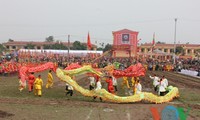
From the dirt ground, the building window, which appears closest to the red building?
the building window

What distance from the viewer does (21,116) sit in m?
13.0

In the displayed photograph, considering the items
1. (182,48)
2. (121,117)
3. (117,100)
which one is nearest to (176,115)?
(121,117)

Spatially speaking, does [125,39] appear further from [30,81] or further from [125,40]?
[30,81]

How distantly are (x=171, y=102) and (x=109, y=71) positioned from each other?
17.1ft

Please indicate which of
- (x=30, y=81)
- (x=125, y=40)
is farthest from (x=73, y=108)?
(x=125, y=40)

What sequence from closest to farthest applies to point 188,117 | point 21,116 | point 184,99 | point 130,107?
point 21,116 → point 188,117 → point 130,107 → point 184,99

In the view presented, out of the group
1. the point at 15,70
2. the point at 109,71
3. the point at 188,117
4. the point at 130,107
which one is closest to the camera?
the point at 188,117

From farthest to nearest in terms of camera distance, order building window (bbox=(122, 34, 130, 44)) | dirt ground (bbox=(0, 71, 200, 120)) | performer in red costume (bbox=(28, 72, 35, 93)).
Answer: building window (bbox=(122, 34, 130, 44)), performer in red costume (bbox=(28, 72, 35, 93)), dirt ground (bbox=(0, 71, 200, 120))

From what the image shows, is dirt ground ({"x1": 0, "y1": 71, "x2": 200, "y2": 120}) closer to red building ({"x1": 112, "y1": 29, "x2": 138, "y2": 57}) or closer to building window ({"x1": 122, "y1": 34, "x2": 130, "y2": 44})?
red building ({"x1": 112, "y1": 29, "x2": 138, "y2": 57})

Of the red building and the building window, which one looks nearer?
the red building

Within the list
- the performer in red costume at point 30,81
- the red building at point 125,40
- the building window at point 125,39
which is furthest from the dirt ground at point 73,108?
the building window at point 125,39

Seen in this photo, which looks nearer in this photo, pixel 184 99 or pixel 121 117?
pixel 121 117

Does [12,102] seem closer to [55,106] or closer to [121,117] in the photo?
[55,106]

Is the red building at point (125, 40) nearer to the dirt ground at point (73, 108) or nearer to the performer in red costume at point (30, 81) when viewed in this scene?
the performer in red costume at point (30, 81)
